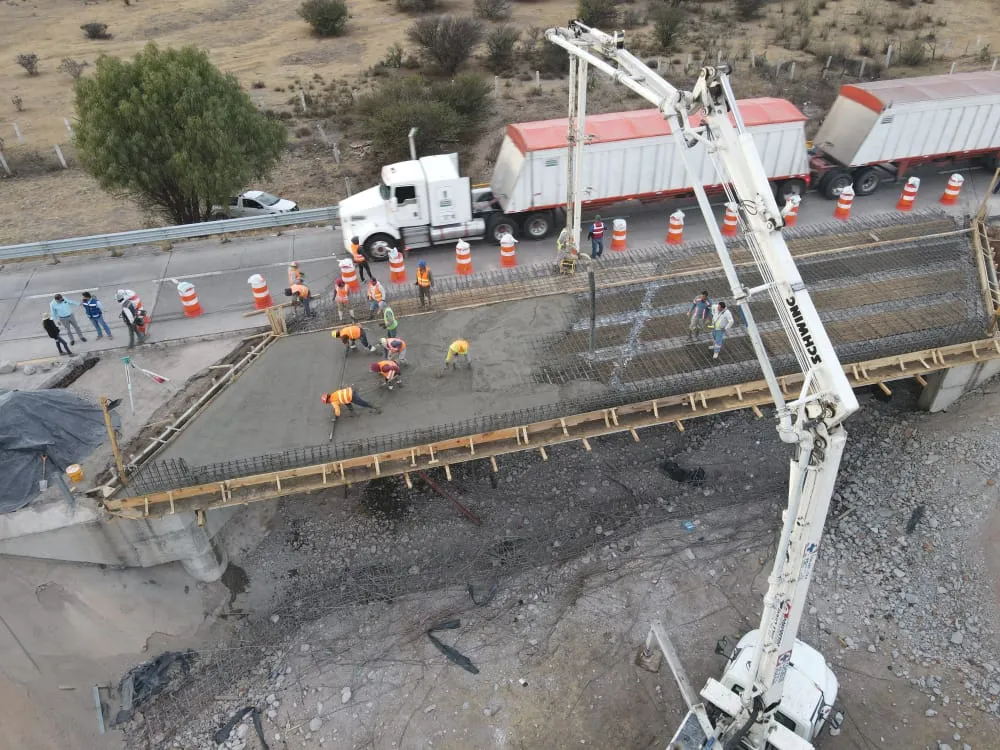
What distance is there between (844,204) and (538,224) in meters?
9.28

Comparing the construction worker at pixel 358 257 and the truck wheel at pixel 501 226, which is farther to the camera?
the truck wheel at pixel 501 226

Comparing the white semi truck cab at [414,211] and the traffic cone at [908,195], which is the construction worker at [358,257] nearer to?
the white semi truck cab at [414,211]

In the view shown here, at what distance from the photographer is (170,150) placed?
21.3 m

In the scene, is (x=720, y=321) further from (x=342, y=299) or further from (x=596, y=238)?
(x=342, y=299)

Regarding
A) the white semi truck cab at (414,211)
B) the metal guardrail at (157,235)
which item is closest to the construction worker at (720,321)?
the white semi truck cab at (414,211)

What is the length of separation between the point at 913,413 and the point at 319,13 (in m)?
41.1

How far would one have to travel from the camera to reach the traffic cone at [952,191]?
22.0 meters

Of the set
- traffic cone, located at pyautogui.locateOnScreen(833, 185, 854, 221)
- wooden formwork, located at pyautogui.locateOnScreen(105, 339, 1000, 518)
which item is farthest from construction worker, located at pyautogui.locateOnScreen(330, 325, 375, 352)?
traffic cone, located at pyautogui.locateOnScreen(833, 185, 854, 221)

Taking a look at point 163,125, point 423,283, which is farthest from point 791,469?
point 163,125

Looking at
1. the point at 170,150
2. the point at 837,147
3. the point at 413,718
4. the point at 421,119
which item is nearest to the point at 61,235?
the point at 170,150

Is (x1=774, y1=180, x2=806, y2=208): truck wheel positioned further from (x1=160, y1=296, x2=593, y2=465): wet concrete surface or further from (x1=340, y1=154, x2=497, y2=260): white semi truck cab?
(x1=160, y1=296, x2=593, y2=465): wet concrete surface

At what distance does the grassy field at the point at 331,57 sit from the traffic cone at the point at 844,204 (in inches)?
490

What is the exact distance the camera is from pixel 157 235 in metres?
21.6

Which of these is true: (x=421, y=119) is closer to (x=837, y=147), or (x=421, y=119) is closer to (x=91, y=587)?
(x=837, y=147)
